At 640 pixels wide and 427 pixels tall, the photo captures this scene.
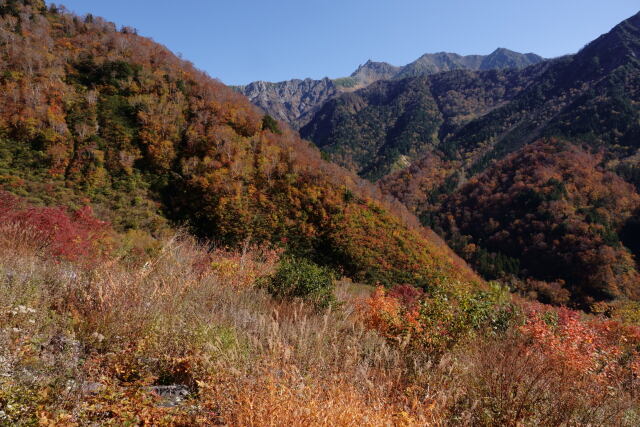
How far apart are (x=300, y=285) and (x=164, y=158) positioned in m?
19.9

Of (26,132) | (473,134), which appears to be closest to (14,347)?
(26,132)

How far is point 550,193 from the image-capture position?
7062cm

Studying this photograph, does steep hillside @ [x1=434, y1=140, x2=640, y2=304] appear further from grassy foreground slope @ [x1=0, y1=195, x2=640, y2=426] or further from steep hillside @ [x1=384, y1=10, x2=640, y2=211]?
grassy foreground slope @ [x1=0, y1=195, x2=640, y2=426]

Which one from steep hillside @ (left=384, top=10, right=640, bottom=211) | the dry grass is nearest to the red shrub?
the dry grass

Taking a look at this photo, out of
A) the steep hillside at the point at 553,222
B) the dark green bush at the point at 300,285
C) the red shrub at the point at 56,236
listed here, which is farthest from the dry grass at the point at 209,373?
the steep hillside at the point at 553,222

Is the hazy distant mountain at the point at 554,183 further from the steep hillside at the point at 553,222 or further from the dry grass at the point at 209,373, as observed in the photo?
the dry grass at the point at 209,373

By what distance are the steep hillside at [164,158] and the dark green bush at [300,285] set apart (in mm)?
13830

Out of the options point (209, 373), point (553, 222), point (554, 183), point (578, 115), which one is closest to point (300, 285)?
point (209, 373)

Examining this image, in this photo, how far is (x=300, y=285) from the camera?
26.1 feet

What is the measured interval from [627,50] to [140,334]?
194m

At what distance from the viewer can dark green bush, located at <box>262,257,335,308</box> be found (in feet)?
25.0

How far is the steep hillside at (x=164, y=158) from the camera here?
20.0 metres

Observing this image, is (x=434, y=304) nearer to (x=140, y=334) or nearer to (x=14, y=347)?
(x=140, y=334)

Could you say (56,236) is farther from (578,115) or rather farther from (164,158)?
(578,115)
